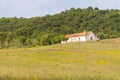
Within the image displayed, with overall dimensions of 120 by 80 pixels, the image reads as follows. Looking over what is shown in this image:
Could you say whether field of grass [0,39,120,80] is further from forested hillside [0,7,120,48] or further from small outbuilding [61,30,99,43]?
forested hillside [0,7,120,48]

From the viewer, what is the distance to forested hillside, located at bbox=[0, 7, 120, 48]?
12500 centimetres

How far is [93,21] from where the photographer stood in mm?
142750

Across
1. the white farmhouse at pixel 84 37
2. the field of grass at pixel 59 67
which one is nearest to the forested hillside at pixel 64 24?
the white farmhouse at pixel 84 37

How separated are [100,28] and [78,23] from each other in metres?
13.6

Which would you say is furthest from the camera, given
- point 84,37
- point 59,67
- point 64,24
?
point 64,24

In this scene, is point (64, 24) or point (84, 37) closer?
point (84, 37)

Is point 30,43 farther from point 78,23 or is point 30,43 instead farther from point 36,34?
point 78,23

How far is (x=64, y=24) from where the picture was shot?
148 metres

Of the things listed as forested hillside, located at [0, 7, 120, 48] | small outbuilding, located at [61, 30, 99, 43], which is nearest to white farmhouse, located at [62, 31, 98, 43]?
small outbuilding, located at [61, 30, 99, 43]

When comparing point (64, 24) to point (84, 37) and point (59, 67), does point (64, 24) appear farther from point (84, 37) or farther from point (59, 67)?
point (59, 67)

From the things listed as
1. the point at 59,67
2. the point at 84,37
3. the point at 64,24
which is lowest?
the point at 59,67

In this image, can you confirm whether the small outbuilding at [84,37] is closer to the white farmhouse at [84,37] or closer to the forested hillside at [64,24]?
the white farmhouse at [84,37]

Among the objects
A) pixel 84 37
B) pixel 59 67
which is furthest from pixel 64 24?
pixel 59 67

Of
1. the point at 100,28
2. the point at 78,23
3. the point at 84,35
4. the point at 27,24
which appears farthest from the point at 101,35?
the point at 27,24
